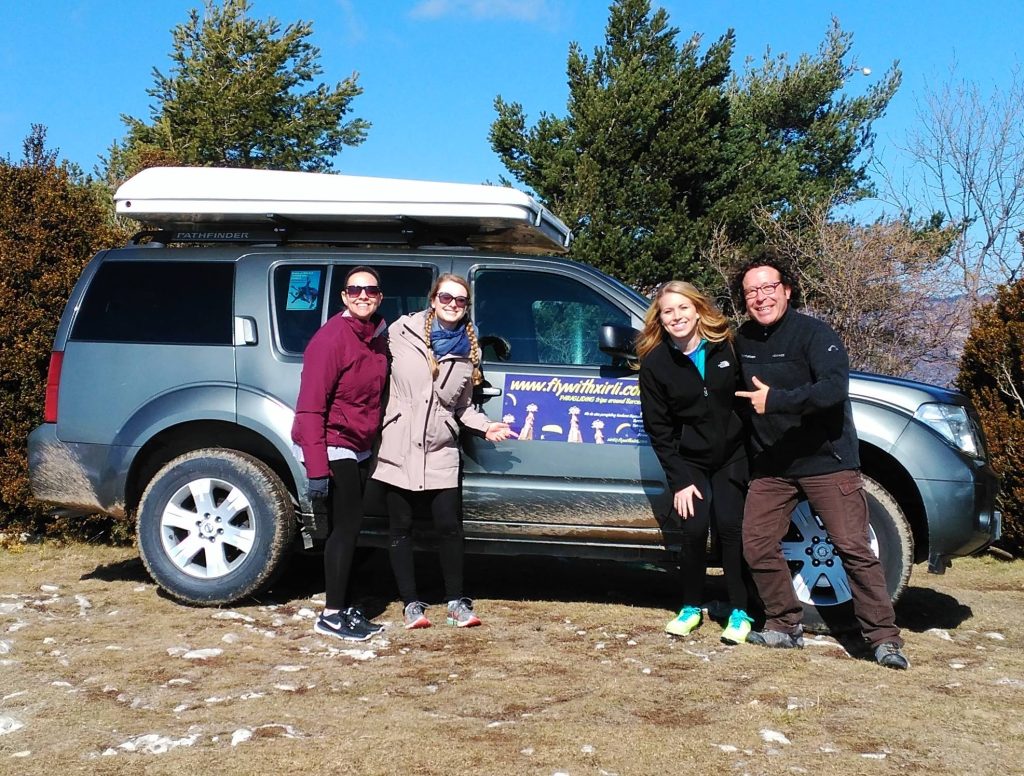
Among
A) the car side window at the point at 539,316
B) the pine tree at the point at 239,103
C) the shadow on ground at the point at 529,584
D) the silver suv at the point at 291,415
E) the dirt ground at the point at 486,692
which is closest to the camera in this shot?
the dirt ground at the point at 486,692

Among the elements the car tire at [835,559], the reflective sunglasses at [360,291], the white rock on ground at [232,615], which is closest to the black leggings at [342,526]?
the white rock on ground at [232,615]

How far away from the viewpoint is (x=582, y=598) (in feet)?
19.0

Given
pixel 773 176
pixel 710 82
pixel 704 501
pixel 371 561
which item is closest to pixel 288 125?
pixel 710 82

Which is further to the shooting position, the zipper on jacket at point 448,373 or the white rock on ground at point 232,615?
the white rock on ground at point 232,615

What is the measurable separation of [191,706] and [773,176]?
2088 cm

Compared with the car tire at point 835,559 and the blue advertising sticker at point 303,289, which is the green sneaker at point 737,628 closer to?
the car tire at point 835,559

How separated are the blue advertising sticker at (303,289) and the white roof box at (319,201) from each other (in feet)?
0.97

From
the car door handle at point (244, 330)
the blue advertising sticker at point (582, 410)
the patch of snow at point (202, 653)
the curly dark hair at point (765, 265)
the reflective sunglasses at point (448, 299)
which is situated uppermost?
the curly dark hair at point (765, 265)

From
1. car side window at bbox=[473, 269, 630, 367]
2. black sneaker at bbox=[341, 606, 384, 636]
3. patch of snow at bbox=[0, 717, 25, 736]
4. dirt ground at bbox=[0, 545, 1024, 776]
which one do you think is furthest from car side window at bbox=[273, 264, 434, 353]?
patch of snow at bbox=[0, 717, 25, 736]

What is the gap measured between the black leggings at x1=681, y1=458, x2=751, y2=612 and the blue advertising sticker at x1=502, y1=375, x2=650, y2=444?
1.39 ft

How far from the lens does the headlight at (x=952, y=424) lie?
4.90 meters

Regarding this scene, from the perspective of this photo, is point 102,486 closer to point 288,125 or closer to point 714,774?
point 714,774

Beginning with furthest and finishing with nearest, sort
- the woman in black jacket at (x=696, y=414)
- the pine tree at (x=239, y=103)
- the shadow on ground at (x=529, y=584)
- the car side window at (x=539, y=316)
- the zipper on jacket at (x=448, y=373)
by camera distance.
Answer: the pine tree at (x=239, y=103), the shadow on ground at (x=529, y=584), the car side window at (x=539, y=316), the zipper on jacket at (x=448, y=373), the woman in black jacket at (x=696, y=414)

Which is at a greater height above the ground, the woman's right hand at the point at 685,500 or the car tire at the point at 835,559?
the woman's right hand at the point at 685,500
